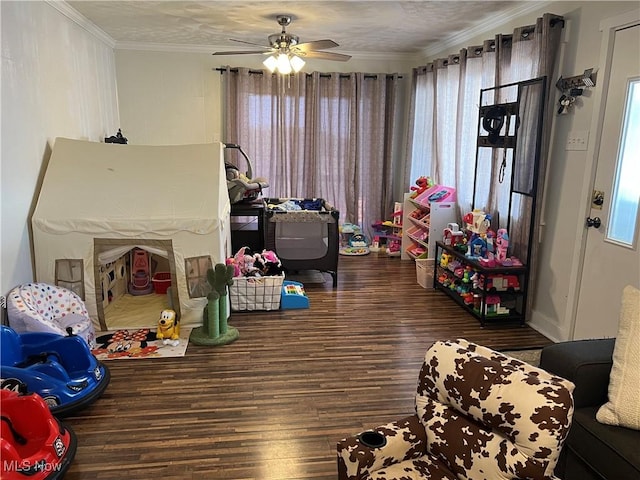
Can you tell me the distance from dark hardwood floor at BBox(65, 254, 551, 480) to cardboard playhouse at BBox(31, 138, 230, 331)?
612 mm

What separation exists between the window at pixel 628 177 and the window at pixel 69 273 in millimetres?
3683

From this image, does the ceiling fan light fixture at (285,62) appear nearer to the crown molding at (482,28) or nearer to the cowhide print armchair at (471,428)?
the crown molding at (482,28)

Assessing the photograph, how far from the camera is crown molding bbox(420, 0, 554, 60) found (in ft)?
12.4

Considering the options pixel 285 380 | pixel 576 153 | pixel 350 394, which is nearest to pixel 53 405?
pixel 285 380

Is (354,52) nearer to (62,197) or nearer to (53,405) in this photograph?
(62,197)

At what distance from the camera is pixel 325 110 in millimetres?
6164

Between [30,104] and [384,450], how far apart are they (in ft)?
10.9

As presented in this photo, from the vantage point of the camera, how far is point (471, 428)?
162 centimetres

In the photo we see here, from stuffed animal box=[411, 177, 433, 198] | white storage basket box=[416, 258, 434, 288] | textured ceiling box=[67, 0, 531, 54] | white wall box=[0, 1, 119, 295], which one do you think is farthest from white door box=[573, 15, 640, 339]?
white wall box=[0, 1, 119, 295]

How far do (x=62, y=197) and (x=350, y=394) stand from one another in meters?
2.52

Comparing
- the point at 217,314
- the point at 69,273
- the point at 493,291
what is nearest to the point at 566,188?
the point at 493,291

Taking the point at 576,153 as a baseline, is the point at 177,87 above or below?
above

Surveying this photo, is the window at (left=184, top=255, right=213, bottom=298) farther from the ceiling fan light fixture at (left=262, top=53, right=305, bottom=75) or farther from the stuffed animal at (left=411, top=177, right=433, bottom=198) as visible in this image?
the stuffed animal at (left=411, top=177, right=433, bottom=198)

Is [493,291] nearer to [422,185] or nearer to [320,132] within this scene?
[422,185]
